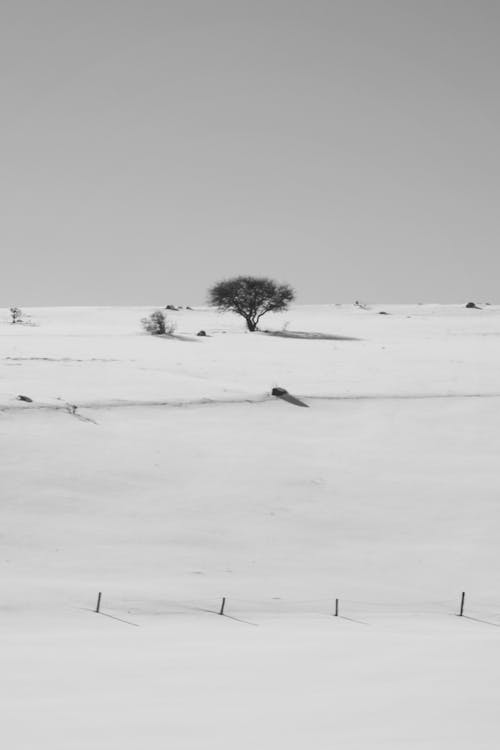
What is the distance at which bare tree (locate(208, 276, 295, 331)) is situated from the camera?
80312 mm

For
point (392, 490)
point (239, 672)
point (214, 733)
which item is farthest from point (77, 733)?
point (392, 490)

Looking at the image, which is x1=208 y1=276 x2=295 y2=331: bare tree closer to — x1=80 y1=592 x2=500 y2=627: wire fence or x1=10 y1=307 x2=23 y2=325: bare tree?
x1=10 y1=307 x2=23 y2=325: bare tree

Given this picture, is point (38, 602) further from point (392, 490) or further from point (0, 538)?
point (392, 490)

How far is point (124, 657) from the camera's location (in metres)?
15.9

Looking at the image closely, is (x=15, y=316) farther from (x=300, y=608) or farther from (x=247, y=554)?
(x=300, y=608)

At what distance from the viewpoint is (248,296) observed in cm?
8075

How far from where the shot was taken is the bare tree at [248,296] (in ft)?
263

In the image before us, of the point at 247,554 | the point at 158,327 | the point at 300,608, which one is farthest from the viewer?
the point at 158,327

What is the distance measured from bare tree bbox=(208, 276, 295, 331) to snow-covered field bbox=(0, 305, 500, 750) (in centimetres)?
3178

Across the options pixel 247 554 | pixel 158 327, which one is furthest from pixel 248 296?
pixel 247 554

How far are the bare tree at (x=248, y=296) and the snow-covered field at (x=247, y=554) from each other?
104 ft

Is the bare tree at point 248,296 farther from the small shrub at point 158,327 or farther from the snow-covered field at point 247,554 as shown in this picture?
the snow-covered field at point 247,554

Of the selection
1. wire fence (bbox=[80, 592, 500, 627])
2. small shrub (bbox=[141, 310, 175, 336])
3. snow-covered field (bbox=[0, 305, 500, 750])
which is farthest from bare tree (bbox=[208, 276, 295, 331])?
wire fence (bbox=[80, 592, 500, 627])

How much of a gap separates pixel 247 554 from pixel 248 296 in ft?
189
